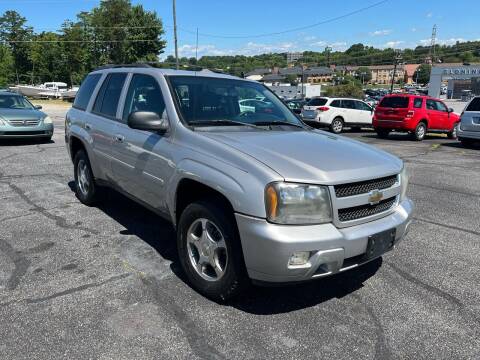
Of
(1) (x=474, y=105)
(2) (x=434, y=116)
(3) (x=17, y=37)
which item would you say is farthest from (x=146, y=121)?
(3) (x=17, y=37)

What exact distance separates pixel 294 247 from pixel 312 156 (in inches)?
31.5

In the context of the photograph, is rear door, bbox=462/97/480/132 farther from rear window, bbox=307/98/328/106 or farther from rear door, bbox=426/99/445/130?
rear window, bbox=307/98/328/106

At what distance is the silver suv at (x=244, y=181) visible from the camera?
298cm

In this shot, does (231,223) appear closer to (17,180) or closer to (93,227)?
(93,227)

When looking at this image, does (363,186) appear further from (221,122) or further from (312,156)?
(221,122)

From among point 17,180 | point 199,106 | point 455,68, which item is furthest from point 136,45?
point 199,106

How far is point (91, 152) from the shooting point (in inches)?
221

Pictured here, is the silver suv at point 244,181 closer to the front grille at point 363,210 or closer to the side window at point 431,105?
the front grille at point 363,210

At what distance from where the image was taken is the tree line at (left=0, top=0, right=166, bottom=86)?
6334cm

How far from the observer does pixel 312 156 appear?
3369 millimetres

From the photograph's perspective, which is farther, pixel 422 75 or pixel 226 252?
pixel 422 75

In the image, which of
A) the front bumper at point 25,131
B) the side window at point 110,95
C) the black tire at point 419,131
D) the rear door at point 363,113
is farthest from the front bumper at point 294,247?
the rear door at point 363,113

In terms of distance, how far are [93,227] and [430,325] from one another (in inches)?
149

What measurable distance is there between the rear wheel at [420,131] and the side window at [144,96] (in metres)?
15.1
